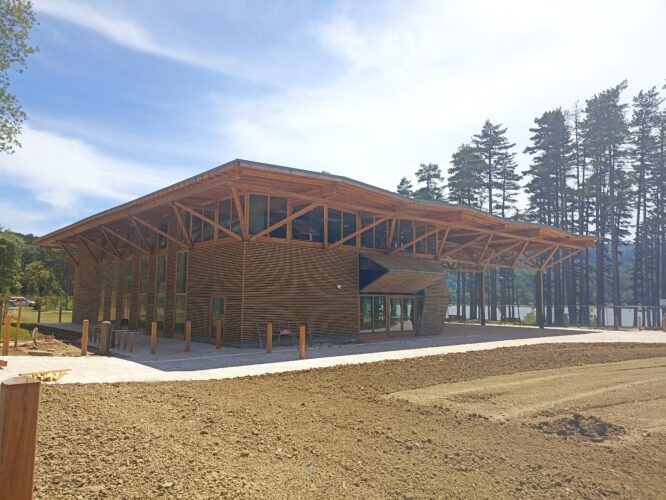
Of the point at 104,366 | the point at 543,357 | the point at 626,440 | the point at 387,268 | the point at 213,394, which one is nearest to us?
the point at 626,440

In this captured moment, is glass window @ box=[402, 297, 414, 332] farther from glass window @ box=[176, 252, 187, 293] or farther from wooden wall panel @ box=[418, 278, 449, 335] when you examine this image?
glass window @ box=[176, 252, 187, 293]

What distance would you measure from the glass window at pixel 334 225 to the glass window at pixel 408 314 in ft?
15.4

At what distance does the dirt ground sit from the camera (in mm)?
3736

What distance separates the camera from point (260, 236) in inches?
615

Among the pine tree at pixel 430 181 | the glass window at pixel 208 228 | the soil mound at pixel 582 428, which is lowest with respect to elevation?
the soil mound at pixel 582 428

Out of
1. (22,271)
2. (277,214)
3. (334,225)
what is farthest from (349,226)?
(22,271)

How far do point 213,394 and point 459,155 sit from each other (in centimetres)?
4166

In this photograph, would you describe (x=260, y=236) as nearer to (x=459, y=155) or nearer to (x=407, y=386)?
(x=407, y=386)

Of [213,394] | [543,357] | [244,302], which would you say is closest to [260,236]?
[244,302]

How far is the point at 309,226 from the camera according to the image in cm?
1761

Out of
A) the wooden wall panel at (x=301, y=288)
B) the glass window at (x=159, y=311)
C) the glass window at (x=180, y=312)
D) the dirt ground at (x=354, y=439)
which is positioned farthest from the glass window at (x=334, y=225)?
the dirt ground at (x=354, y=439)

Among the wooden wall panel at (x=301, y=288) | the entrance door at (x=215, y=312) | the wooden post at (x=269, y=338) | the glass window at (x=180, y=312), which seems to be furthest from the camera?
the glass window at (x=180, y=312)

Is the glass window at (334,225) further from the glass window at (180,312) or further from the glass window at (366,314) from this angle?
the glass window at (180,312)

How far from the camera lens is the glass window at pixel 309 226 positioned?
17.2 m
